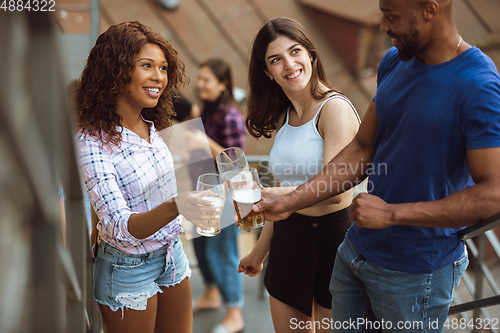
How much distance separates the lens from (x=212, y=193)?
1.33 meters

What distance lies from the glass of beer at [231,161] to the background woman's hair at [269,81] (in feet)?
1.58

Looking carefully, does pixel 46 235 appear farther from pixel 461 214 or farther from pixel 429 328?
pixel 429 328

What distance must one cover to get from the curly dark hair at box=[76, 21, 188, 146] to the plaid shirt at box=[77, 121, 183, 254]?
0.18 feet

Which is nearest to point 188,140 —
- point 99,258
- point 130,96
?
point 130,96

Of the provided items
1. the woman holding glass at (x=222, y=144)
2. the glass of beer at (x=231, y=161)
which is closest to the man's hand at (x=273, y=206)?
the glass of beer at (x=231, y=161)

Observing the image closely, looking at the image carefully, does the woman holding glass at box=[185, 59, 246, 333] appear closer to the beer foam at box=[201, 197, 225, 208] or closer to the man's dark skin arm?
the beer foam at box=[201, 197, 225, 208]

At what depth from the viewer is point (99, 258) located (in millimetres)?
1505

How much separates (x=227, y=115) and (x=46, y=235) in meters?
2.45

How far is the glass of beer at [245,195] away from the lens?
55.2 inches

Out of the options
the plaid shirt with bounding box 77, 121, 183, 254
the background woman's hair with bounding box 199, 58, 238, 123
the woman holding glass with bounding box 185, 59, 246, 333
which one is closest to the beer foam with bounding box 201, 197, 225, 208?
the plaid shirt with bounding box 77, 121, 183, 254

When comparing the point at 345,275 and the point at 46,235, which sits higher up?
the point at 46,235

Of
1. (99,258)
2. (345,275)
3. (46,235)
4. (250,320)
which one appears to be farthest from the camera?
(250,320)

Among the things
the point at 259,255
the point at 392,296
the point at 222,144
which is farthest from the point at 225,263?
the point at 392,296

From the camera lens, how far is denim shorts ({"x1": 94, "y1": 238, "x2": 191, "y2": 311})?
1.46 metres
